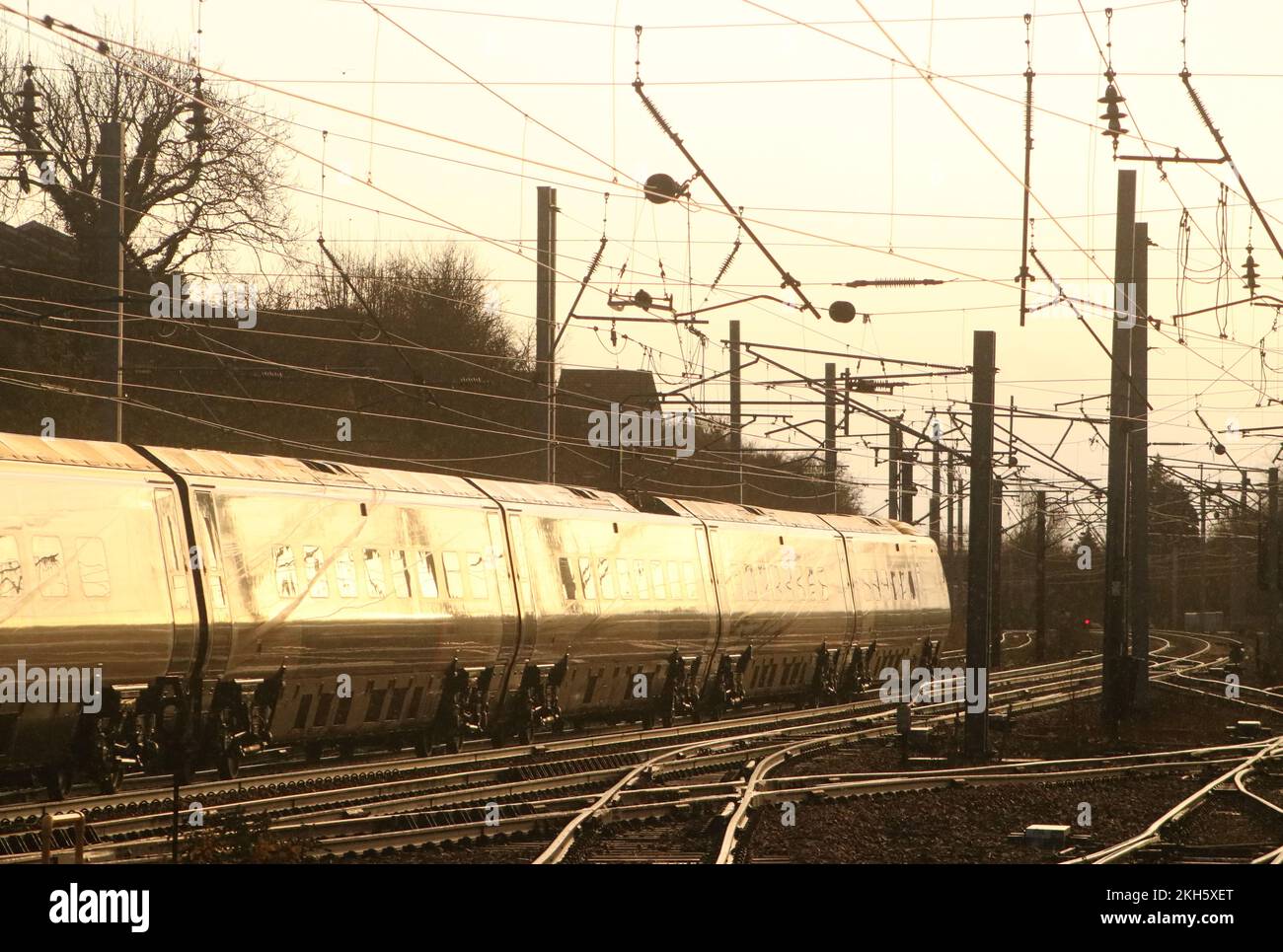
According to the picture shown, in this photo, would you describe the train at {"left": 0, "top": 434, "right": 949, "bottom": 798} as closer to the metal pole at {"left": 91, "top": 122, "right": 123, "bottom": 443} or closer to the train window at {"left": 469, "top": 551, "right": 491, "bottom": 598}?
the train window at {"left": 469, "top": 551, "right": 491, "bottom": 598}

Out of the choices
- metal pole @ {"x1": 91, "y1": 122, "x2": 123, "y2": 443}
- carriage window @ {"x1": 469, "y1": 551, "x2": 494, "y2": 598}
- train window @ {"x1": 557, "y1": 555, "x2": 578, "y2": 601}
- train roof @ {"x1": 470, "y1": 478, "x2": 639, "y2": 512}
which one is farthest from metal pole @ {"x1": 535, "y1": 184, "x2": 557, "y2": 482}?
metal pole @ {"x1": 91, "y1": 122, "x2": 123, "y2": 443}

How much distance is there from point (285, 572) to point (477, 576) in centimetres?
413

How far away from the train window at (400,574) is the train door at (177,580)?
3.75 m

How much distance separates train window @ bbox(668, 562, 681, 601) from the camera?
28.4 m

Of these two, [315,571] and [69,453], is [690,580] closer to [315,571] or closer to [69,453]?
[315,571]

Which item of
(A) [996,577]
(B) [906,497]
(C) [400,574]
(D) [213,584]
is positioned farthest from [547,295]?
(B) [906,497]

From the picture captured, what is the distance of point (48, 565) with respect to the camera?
1560 centimetres

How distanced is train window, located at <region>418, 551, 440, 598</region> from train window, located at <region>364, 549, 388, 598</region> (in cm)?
80

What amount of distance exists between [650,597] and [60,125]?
24333 mm

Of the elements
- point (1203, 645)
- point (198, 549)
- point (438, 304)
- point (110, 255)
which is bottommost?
point (1203, 645)

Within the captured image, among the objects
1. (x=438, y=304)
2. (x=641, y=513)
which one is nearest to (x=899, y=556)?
(x=641, y=513)
